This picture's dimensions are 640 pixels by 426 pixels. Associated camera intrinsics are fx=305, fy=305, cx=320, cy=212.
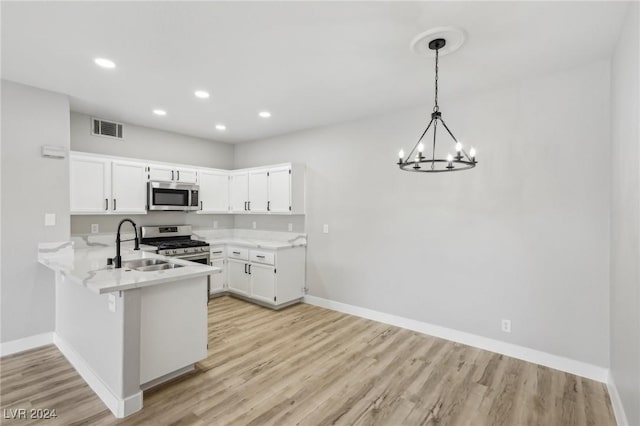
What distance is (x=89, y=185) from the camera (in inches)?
148

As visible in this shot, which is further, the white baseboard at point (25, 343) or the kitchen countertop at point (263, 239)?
the kitchen countertop at point (263, 239)

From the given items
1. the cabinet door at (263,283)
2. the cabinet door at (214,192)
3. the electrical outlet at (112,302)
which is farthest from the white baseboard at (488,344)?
the electrical outlet at (112,302)

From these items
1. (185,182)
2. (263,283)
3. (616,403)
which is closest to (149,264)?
(263,283)

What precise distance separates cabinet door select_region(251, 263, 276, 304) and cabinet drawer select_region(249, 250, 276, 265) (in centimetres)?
7

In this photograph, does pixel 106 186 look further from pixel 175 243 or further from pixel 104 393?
pixel 104 393

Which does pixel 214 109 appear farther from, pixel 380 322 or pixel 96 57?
pixel 380 322

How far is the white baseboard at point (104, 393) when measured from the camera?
211 centimetres

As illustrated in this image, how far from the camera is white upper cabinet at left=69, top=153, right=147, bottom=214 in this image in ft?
11.9

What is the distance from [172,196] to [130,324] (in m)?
2.82

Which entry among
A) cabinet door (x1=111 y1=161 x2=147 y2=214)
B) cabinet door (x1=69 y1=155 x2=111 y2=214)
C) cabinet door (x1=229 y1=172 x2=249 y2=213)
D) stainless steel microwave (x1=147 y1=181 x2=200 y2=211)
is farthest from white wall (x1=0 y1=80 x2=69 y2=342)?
cabinet door (x1=229 y1=172 x2=249 y2=213)

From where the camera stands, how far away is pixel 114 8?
1.95m

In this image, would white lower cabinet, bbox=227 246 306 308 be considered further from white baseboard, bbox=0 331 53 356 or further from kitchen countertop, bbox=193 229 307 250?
white baseboard, bbox=0 331 53 356

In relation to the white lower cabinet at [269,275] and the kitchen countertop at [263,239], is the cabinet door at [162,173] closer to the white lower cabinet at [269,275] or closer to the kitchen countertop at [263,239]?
the kitchen countertop at [263,239]

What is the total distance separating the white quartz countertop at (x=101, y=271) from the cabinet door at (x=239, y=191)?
212 cm
